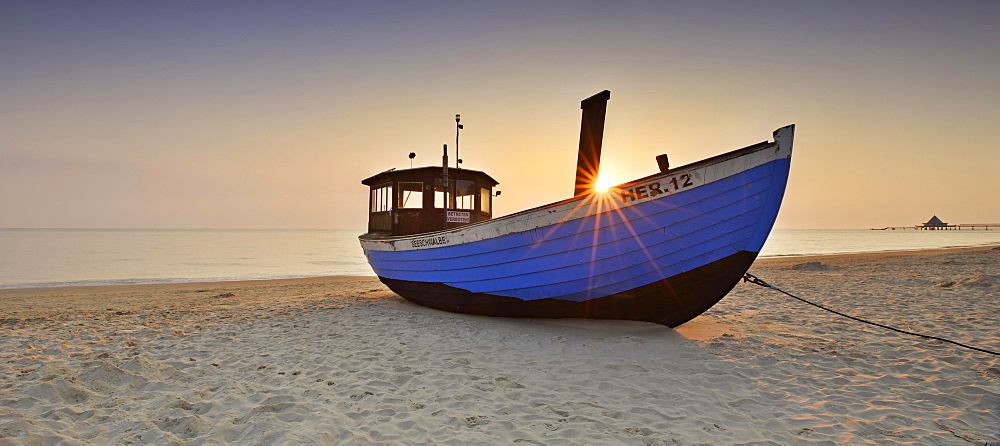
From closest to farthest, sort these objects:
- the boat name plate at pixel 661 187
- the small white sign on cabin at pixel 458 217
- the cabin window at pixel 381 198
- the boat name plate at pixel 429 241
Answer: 1. the boat name plate at pixel 661 187
2. the boat name plate at pixel 429 241
3. the small white sign on cabin at pixel 458 217
4. the cabin window at pixel 381 198

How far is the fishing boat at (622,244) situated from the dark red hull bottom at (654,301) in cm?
2

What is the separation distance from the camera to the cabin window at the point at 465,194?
9484mm

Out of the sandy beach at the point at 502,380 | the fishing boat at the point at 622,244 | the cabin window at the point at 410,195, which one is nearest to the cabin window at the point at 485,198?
the cabin window at the point at 410,195

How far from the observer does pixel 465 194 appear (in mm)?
9617

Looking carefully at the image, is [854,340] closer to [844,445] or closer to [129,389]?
[844,445]

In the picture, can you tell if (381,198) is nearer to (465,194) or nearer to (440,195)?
(440,195)

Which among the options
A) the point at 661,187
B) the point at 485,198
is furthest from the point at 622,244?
the point at 485,198

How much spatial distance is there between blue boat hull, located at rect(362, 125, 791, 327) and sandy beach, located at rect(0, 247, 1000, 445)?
0.49 meters

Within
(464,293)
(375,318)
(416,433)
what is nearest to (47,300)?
(375,318)

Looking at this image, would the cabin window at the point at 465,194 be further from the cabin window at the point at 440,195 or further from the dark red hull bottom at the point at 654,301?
the dark red hull bottom at the point at 654,301

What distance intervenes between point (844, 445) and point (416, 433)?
300cm

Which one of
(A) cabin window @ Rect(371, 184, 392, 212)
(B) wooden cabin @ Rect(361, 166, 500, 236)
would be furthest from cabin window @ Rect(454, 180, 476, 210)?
(A) cabin window @ Rect(371, 184, 392, 212)

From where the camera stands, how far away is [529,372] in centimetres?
462

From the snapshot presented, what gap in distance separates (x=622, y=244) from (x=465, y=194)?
4.79 m
